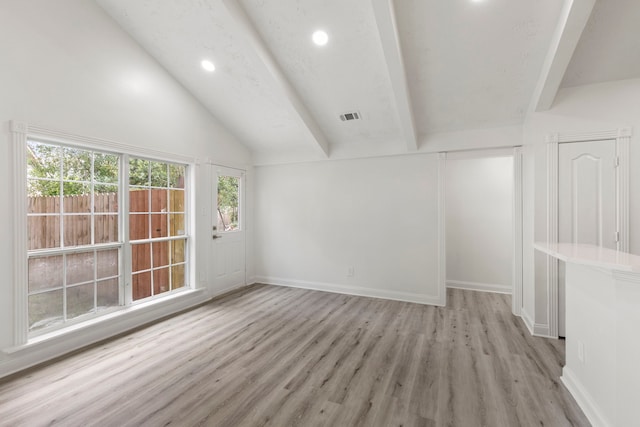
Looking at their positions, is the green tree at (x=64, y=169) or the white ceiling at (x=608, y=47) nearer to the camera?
the white ceiling at (x=608, y=47)

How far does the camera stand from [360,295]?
4555 mm

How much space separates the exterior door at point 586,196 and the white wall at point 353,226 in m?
1.39

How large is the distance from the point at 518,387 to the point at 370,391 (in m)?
1.13

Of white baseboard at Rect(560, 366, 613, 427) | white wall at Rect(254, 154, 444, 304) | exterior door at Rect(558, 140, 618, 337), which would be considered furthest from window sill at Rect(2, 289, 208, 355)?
exterior door at Rect(558, 140, 618, 337)

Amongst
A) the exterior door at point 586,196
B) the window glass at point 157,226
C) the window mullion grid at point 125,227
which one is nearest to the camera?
the exterior door at point 586,196

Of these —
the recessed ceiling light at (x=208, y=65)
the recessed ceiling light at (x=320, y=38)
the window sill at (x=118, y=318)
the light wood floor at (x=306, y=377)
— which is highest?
the recessed ceiling light at (x=208, y=65)

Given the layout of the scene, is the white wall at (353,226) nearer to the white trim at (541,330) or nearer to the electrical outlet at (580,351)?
the white trim at (541,330)

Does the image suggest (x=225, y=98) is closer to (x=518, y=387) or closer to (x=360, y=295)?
(x=360, y=295)

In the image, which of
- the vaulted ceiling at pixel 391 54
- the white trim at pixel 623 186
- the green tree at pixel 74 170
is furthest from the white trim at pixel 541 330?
the green tree at pixel 74 170

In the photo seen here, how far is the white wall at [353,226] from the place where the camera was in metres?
4.16

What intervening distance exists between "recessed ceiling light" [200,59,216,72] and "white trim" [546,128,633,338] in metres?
3.86

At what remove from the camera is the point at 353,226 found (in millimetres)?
4629

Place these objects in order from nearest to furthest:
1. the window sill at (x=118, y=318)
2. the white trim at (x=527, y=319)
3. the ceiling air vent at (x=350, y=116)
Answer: the window sill at (x=118, y=318)
the white trim at (x=527, y=319)
the ceiling air vent at (x=350, y=116)

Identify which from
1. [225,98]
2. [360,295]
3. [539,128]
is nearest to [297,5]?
[225,98]
